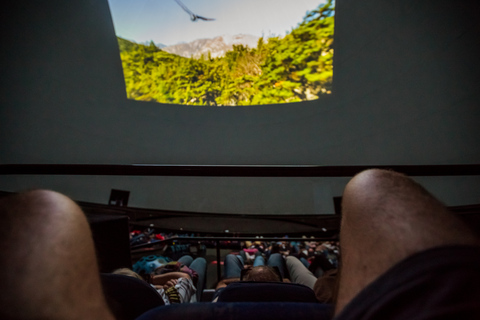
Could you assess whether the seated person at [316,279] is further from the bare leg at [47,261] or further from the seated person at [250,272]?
the bare leg at [47,261]

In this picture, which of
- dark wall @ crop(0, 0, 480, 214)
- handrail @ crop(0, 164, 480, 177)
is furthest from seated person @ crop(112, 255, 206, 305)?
dark wall @ crop(0, 0, 480, 214)

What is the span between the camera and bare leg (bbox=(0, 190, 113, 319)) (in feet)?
1.01

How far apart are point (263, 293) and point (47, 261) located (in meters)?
0.70

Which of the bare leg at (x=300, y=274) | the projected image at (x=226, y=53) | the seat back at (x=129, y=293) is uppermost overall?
the projected image at (x=226, y=53)

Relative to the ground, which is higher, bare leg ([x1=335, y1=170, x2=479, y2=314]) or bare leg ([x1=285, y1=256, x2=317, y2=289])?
bare leg ([x1=335, y1=170, x2=479, y2=314])

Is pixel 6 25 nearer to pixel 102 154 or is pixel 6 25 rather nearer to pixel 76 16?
pixel 76 16

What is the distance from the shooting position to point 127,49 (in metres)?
5.33

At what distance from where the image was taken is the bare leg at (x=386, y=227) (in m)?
0.33

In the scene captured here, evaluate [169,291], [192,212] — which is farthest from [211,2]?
[169,291]

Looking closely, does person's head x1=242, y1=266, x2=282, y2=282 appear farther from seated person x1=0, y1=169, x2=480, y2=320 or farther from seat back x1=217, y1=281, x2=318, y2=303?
seated person x1=0, y1=169, x2=480, y2=320

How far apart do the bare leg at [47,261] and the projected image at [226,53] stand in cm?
556

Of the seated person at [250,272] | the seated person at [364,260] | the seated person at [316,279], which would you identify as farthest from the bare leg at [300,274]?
the seated person at [364,260]

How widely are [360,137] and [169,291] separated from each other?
17.6 ft

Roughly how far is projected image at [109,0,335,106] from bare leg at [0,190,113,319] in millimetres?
5556
